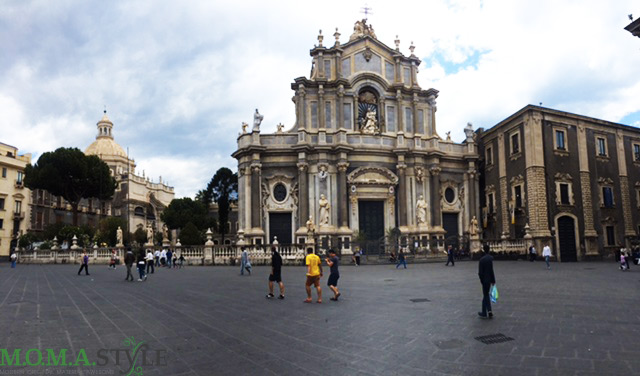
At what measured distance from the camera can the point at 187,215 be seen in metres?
61.0

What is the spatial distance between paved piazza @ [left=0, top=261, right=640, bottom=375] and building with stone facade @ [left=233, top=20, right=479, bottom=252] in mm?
21882

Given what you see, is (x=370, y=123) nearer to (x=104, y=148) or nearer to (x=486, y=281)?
(x=486, y=281)

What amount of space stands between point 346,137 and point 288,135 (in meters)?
4.90


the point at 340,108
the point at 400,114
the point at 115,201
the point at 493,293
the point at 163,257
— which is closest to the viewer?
the point at 493,293

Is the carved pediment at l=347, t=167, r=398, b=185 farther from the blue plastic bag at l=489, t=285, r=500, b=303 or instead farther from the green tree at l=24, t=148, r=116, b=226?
the green tree at l=24, t=148, r=116, b=226

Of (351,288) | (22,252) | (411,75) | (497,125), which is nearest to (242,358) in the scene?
(351,288)

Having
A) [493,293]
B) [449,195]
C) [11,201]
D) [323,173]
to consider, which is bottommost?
[493,293]

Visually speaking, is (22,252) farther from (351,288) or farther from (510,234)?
(510,234)

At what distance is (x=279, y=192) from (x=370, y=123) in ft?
32.5

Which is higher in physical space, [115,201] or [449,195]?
[115,201]

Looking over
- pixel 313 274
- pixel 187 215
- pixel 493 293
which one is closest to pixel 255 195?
pixel 313 274

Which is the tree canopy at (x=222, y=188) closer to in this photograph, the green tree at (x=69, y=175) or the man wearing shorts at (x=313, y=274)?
the green tree at (x=69, y=175)

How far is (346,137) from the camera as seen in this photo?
34.9 metres

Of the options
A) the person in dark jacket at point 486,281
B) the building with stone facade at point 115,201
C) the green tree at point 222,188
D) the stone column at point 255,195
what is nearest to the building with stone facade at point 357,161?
the stone column at point 255,195
